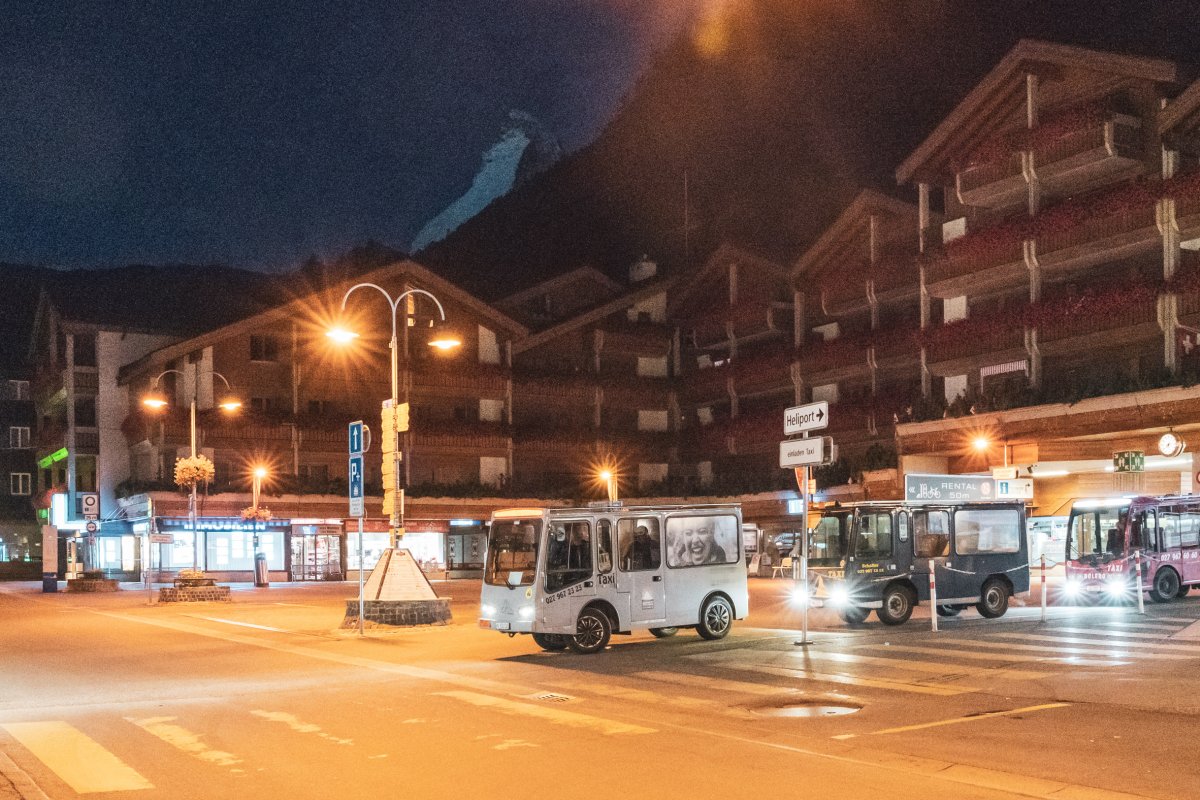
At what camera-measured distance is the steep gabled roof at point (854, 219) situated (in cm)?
5494

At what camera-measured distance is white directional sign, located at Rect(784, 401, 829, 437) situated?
18917mm

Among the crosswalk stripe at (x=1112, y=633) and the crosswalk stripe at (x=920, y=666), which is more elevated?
the crosswalk stripe at (x=920, y=666)

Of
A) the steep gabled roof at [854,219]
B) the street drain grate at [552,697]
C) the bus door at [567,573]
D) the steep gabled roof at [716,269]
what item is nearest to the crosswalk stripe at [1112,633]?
the bus door at [567,573]

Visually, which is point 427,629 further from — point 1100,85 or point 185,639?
point 1100,85

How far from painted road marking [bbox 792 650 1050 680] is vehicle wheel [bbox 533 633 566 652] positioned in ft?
13.0

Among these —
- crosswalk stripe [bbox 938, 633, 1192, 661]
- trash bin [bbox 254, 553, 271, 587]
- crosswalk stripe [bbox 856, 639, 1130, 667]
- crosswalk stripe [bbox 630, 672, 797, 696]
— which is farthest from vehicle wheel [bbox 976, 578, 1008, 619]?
trash bin [bbox 254, 553, 271, 587]

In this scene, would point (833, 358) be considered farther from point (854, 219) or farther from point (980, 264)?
point (980, 264)

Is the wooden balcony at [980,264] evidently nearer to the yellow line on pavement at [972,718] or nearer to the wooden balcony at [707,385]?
the wooden balcony at [707,385]

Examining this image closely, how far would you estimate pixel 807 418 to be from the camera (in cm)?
1923

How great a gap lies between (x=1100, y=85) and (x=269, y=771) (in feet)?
134

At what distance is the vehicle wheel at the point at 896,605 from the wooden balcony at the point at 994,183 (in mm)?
25488

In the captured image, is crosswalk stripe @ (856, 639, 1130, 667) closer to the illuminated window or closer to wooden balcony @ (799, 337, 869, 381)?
wooden balcony @ (799, 337, 869, 381)


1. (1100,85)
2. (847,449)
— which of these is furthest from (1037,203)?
(847,449)

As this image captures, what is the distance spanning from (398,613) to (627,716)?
505 inches
